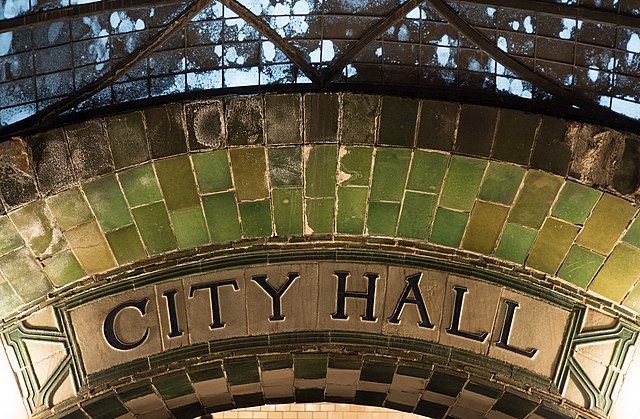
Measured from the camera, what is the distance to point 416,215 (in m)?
4.24

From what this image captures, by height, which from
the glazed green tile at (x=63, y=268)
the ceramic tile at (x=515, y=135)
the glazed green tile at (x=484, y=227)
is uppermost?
the ceramic tile at (x=515, y=135)

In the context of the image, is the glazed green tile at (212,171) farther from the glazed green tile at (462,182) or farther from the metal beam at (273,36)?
the glazed green tile at (462,182)

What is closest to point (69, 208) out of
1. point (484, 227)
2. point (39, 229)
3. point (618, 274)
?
point (39, 229)

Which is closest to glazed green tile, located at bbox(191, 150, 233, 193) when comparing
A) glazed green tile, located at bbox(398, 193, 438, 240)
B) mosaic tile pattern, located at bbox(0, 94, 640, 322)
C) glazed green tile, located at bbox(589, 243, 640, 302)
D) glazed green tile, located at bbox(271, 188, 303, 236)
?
mosaic tile pattern, located at bbox(0, 94, 640, 322)

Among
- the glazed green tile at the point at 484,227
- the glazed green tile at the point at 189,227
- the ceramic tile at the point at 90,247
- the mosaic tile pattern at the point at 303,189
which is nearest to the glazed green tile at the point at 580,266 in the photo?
the mosaic tile pattern at the point at 303,189

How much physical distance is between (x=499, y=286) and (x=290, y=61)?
4.42ft

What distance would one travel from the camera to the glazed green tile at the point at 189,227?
164 inches

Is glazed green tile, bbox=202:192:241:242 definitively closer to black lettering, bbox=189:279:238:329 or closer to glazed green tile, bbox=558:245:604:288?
black lettering, bbox=189:279:238:329

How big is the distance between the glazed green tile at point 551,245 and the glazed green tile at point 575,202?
36mm

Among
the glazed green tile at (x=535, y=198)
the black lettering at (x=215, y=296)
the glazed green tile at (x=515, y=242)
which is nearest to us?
the glazed green tile at (x=535, y=198)

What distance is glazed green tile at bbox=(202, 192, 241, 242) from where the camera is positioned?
416 centimetres

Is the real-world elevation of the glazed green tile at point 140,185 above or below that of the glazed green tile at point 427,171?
below

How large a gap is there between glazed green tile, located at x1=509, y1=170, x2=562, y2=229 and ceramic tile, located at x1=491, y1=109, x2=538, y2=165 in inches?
3.6

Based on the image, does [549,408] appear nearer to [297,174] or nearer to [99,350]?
[297,174]
